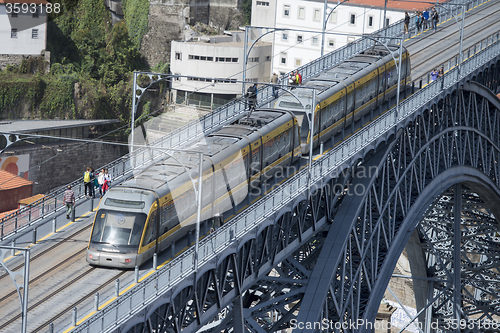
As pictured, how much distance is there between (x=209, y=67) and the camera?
272ft

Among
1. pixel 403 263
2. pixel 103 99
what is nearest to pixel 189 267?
pixel 403 263

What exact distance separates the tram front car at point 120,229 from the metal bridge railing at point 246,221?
1598mm

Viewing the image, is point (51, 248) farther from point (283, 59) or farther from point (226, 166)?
point (283, 59)

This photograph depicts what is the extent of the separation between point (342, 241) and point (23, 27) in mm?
50176

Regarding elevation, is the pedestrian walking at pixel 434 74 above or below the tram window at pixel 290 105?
above

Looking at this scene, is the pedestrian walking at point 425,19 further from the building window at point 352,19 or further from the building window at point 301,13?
the building window at point 301,13

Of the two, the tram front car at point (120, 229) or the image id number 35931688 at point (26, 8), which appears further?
the image id number 35931688 at point (26, 8)

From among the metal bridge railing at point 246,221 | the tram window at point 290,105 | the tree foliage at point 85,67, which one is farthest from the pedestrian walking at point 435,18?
the tree foliage at point 85,67

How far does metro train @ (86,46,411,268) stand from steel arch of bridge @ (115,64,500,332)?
1955 mm

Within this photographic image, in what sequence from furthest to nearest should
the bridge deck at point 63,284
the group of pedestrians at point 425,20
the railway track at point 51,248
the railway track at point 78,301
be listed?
the group of pedestrians at point 425,20, the railway track at point 51,248, the bridge deck at point 63,284, the railway track at point 78,301

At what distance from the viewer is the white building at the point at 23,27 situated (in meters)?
73.5

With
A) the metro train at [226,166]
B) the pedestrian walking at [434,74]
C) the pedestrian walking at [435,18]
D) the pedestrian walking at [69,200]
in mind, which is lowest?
the pedestrian walking at [69,200]

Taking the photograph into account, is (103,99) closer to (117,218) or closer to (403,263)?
(403,263)

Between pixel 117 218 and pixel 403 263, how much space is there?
46.9m
